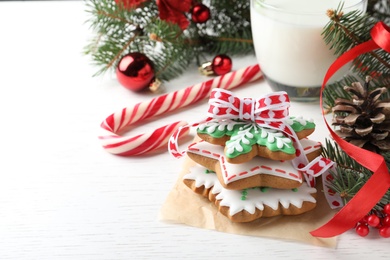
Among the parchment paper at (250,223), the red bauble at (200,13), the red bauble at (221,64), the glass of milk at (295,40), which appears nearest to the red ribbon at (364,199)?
the parchment paper at (250,223)

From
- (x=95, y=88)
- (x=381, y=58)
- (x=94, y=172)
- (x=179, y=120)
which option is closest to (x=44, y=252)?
(x=94, y=172)

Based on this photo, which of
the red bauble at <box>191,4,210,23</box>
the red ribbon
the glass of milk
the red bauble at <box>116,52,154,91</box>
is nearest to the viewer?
the red ribbon

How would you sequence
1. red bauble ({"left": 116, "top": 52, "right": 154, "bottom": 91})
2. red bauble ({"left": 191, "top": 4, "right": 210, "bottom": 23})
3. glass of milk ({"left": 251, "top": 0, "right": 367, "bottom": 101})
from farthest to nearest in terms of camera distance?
red bauble ({"left": 191, "top": 4, "right": 210, "bottom": 23}) < red bauble ({"left": 116, "top": 52, "right": 154, "bottom": 91}) < glass of milk ({"left": 251, "top": 0, "right": 367, "bottom": 101})

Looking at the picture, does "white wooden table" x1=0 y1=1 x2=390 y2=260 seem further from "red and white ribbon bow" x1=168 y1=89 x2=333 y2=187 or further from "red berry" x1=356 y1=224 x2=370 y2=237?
"red and white ribbon bow" x1=168 y1=89 x2=333 y2=187

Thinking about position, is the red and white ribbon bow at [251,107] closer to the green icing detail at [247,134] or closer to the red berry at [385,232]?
the green icing detail at [247,134]

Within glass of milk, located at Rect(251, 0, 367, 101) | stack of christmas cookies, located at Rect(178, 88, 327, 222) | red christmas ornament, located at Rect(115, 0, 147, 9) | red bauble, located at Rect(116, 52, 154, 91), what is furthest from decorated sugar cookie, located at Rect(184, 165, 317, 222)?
red christmas ornament, located at Rect(115, 0, 147, 9)

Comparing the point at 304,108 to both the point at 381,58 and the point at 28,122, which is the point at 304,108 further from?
the point at 28,122
